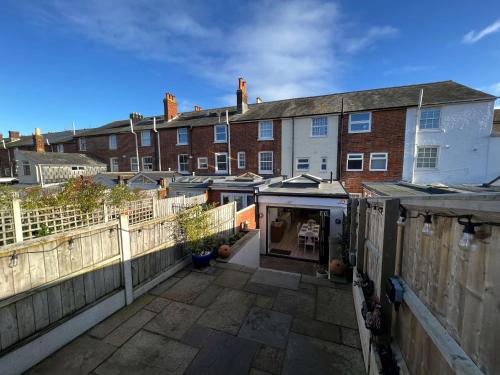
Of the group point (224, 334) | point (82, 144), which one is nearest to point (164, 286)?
point (224, 334)

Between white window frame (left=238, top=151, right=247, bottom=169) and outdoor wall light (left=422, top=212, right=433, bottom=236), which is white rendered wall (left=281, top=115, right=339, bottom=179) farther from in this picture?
outdoor wall light (left=422, top=212, right=433, bottom=236)

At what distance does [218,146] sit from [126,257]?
656 inches

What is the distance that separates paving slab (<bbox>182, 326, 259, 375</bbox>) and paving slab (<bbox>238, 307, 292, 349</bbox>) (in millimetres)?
192

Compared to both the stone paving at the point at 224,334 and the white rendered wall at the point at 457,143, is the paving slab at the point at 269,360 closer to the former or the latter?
the stone paving at the point at 224,334

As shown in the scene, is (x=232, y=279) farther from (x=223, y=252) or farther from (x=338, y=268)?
(x=338, y=268)

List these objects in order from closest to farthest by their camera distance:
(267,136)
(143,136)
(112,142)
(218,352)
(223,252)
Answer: (218,352) < (223,252) < (267,136) < (143,136) < (112,142)

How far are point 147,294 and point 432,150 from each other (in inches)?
723

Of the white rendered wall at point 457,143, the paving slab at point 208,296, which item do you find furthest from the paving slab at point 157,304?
the white rendered wall at point 457,143

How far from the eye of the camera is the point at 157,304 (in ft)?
15.9

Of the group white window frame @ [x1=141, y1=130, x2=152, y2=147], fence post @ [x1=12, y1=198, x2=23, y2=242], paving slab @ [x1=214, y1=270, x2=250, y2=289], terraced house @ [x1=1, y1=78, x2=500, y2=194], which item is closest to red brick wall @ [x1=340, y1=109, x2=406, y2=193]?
terraced house @ [x1=1, y1=78, x2=500, y2=194]

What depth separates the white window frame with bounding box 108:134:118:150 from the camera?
2503cm

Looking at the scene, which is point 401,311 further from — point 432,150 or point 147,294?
point 432,150

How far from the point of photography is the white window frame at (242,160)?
19.8 m

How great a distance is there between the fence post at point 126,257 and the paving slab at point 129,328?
0.51m
